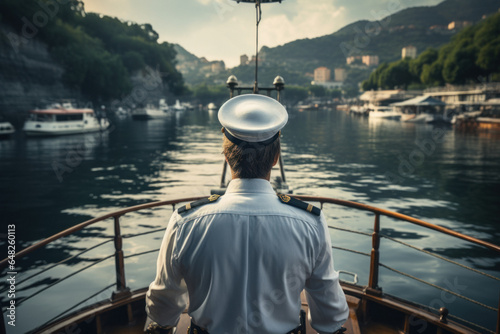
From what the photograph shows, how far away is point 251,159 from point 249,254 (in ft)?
1.32

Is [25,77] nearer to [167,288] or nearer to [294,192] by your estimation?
[294,192]

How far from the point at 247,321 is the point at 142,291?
2.66 metres

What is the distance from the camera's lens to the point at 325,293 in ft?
5.09

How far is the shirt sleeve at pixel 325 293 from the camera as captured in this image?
59.8 inches

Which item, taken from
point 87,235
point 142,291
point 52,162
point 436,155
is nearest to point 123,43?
point 52,162

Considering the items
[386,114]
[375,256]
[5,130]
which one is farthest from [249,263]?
[386,114]

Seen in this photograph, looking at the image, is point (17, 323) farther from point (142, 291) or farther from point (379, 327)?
point (379, 327)

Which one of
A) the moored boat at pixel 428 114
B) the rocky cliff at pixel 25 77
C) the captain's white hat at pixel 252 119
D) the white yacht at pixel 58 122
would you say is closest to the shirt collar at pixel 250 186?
the captain's white hat at pixel 252 119

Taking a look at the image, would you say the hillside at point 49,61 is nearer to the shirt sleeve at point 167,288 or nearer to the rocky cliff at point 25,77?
the rocky cliff at point 25,77

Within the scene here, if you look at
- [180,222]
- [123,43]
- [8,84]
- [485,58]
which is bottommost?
[180,222]

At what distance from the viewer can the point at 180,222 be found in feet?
4.97

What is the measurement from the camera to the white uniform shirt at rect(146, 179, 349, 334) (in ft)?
4.71

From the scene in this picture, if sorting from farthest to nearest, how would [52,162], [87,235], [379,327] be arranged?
[52,162] → [87,235] → [379,327]

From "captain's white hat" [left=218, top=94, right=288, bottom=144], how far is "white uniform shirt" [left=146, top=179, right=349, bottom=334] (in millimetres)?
199
